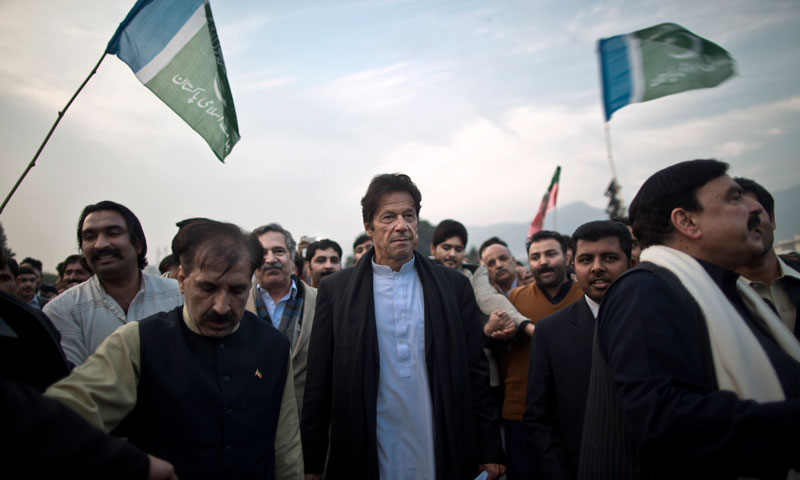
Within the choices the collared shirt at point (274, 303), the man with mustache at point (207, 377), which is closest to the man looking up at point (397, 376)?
→ the man with mustache at point (207, 377)

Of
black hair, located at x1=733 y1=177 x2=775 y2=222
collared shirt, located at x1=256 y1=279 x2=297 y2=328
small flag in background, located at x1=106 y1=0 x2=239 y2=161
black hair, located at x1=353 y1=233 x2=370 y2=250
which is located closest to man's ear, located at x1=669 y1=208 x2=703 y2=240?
black hair, located at x1=733 y1=177 x2=775 y2=222

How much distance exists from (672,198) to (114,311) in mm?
3414

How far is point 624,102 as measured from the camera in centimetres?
489

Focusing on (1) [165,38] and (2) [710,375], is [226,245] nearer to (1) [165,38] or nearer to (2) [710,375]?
(2) [710,375]

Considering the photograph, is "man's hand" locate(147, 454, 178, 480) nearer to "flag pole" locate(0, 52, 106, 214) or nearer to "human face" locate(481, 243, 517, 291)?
"flag pole" locate(0, 52, 106, 214)

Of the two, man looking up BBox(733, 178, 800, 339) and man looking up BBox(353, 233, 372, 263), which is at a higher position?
man looking up BBox(353, 233, 372, 263)

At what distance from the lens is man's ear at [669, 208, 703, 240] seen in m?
1.89

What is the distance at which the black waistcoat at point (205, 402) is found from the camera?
5.90 feet

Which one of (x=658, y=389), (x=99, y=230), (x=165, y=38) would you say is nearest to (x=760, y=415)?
(x=658, y=389)

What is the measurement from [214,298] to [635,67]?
5.13m

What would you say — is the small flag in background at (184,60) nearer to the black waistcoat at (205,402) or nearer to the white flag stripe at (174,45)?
the white flag stripe at (174,45)

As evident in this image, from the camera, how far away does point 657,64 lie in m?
4.75

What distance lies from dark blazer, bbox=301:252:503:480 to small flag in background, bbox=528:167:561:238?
9.91m

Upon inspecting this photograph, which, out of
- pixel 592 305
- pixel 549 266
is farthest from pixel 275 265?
pixel 592 305
